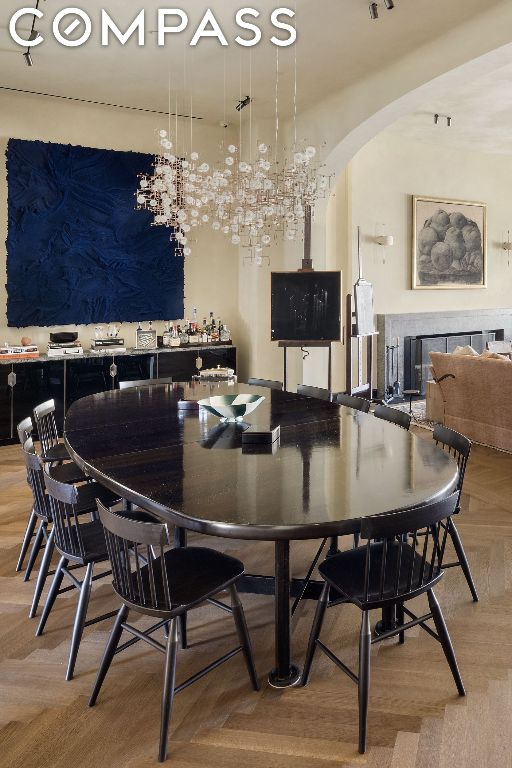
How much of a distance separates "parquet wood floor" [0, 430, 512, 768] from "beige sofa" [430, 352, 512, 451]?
10.7ft

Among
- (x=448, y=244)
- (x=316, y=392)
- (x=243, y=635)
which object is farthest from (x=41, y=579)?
(x=448, y=244)

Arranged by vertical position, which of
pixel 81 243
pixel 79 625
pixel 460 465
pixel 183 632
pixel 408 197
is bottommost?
pixel 183 632

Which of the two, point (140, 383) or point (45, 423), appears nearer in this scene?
point (45, 423)

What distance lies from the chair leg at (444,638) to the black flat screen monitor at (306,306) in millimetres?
4844

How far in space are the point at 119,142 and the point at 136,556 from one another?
6377mm

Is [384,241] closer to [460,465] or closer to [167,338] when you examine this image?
[167,338]

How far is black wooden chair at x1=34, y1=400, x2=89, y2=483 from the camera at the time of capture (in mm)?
3896

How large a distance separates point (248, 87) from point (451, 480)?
5.36 m

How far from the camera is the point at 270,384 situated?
18.3 ft

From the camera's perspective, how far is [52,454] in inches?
166

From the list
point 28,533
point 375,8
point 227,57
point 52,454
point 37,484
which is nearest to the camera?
point 37,484

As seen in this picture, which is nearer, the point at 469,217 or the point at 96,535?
the point at 96,535

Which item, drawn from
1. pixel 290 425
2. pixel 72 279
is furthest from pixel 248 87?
pixel 290 425

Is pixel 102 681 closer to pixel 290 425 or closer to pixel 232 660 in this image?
pixel 232 660
